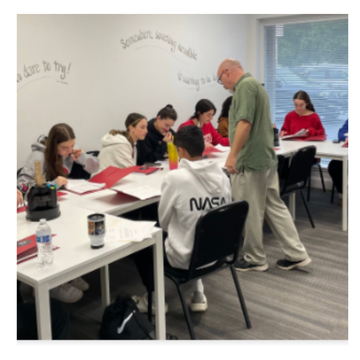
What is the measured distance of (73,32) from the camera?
13.6 feet

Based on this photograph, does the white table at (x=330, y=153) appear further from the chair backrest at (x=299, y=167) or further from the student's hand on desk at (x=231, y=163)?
the student's hand on desk at (x=231, y=163)

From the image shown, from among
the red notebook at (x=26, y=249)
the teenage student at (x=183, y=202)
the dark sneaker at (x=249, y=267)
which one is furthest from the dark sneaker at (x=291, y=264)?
the red notebook at (x=26, y=249)

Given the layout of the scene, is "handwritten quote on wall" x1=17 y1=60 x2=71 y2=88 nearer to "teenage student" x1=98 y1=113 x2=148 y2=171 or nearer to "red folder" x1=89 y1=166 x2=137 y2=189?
"teenage student" x1=98 y1=113 x2=148 y2=171

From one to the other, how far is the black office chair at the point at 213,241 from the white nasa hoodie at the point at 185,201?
6cm

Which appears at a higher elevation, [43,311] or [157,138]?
[157,138]

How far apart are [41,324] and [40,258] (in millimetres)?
251

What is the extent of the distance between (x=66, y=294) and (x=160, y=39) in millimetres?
3132

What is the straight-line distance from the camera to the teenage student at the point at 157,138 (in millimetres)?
3949

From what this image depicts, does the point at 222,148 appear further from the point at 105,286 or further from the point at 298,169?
the point at 105,286

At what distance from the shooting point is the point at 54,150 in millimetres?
3170

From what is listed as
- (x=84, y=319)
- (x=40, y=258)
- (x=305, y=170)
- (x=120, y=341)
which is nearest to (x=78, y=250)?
(x=40, y=258)

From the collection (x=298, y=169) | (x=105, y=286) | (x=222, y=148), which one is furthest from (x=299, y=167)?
(x=105, y=286)

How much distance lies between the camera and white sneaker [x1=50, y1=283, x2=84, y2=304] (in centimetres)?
291
